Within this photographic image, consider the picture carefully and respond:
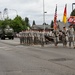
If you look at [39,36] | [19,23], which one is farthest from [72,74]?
[19,23]

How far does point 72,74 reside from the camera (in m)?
11.6

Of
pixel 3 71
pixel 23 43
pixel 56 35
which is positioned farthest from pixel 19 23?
pixel 3 71

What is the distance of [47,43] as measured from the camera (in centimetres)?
3534

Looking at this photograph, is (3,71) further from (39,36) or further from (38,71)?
(39,36)

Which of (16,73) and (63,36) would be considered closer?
(16,73)

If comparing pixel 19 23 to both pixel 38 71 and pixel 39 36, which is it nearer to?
pixel 39 36

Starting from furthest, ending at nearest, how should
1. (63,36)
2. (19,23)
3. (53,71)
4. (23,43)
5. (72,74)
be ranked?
(19,23) < (23,43) < (63,36) < (53,71) < (72,74)

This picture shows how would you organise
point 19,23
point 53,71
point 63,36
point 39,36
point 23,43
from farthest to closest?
point 19,23 < point 23,43 < point 39,36 < point 63,36 < point 53,71

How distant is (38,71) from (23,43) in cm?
2548

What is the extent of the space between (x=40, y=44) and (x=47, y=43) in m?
1.54

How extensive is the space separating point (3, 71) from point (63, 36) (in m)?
17.2

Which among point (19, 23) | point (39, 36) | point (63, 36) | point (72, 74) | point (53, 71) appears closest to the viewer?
point (72, 74)

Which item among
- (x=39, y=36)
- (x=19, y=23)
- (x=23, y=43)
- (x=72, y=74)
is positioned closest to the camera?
(x=72, y=74)

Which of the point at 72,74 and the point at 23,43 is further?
the point at 23,43
